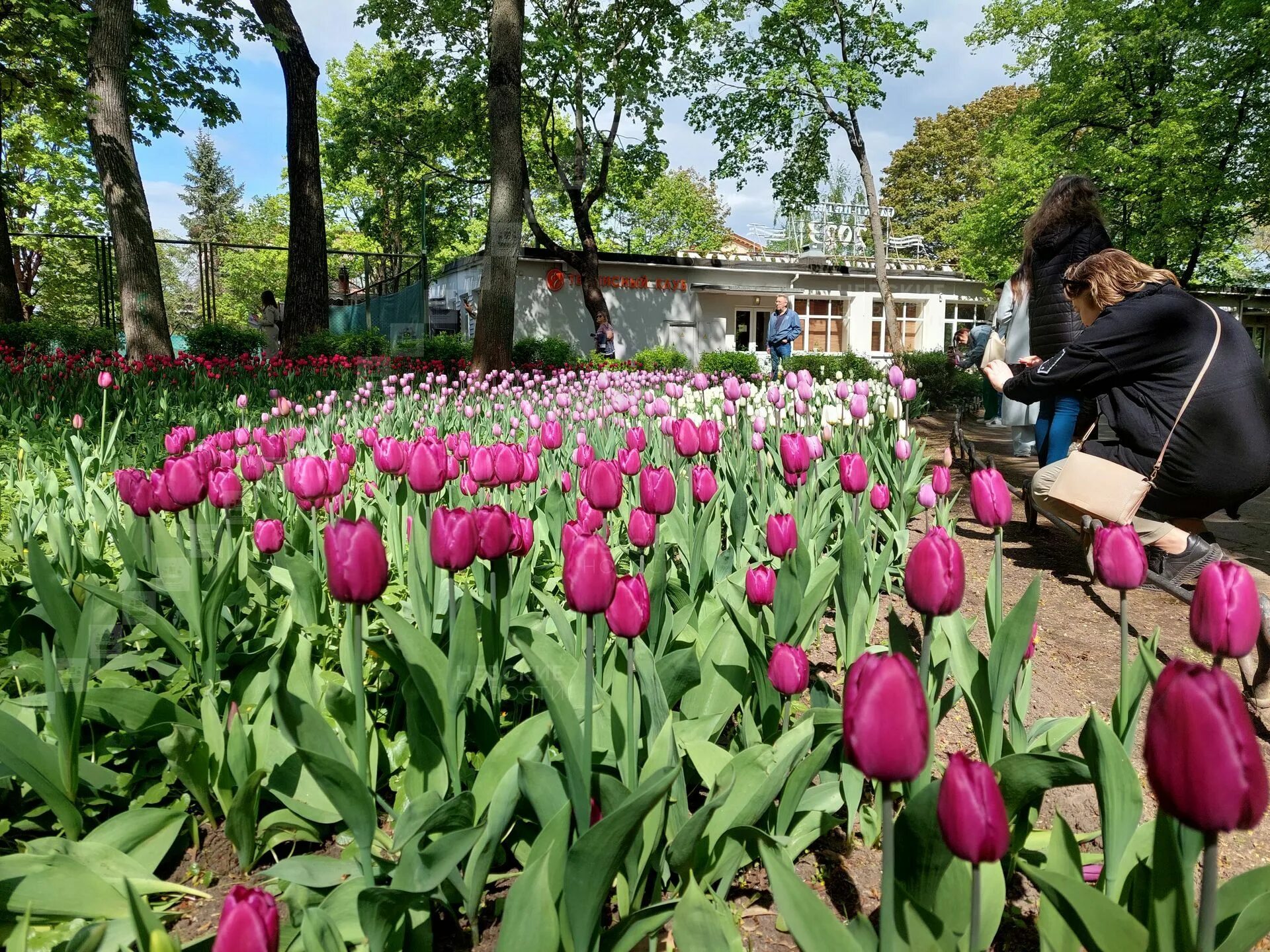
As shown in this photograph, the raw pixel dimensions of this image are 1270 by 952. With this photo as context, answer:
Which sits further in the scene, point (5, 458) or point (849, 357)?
point (849, 357)

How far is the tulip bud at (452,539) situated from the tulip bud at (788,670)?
1.92 feet

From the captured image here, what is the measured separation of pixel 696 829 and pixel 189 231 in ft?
248

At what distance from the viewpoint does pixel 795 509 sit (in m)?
2.63

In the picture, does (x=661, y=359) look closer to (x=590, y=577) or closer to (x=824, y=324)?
(x=824, y=324)

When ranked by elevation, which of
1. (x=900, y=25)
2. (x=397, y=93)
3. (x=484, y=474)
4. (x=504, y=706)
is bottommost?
(x=504, y=706)

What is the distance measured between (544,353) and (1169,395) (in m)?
14.1

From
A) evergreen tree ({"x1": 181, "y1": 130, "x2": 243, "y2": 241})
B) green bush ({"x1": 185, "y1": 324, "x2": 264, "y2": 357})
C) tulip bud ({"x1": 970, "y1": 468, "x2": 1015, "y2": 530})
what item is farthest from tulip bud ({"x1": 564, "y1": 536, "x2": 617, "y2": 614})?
evergreen tree ({"x1": 181, "y1": 130, "x2": 243, "y2": 241})

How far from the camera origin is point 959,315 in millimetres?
34219

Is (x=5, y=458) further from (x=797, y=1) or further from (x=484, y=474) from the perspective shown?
(x=797, y=1)

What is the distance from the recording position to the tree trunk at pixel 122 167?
9.30 metres

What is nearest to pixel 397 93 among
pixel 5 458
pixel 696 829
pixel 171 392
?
pixel 171 392

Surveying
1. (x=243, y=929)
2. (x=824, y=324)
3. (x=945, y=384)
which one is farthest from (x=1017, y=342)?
(x=824, y=324)

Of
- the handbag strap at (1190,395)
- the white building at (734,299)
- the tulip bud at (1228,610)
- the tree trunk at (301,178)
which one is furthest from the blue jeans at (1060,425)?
the white building at (734,299)

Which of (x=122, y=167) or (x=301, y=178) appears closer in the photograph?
(x=122, y=167)
